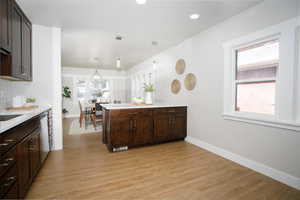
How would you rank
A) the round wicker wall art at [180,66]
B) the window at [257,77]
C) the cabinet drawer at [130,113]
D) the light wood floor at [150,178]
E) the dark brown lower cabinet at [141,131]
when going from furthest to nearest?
1. the round wicker wall art at [180,66]
2. the dark brown lower cabinet at [141,131]
3. the cabinet drawer at [130,113]
4. the window at [257,77]
5. the light wood floor at [150,178]

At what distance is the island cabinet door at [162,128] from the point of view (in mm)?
3207

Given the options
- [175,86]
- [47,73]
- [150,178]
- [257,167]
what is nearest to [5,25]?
[47,73]

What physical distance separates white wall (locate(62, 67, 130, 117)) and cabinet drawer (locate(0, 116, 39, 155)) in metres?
6.12

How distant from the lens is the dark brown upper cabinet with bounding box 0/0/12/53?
1.69m

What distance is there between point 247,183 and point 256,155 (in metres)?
0.51

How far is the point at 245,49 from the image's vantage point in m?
2.42

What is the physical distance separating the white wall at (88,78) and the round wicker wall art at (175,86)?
15.0 ft

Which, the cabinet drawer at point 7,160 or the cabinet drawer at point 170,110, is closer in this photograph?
the cabinet drawer at point 7,160

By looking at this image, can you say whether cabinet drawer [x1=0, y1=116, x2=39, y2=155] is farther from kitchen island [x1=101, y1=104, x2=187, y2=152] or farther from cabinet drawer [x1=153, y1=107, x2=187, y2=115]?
cabinet drawer [x1=153, y1=107, x2=187, y2=115]

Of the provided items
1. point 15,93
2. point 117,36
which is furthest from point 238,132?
point 15,93

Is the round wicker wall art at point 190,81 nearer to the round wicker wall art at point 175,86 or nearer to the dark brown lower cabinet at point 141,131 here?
the round wicker wall art at point 175,86

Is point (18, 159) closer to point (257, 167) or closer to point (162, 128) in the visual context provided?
point (162, 128)

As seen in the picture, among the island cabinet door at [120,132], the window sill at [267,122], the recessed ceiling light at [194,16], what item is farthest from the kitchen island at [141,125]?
the recessed ceiling light at [194,16]

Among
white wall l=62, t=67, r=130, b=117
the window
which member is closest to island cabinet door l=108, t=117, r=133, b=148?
the window
